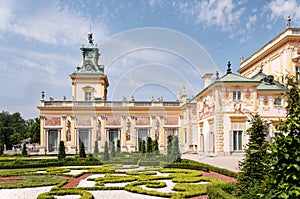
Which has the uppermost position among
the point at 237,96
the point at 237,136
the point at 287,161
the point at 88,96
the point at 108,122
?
the point at 88,96

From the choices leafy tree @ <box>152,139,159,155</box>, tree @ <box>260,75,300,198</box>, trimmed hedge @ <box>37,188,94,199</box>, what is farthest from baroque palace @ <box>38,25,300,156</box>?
tree @ <box>260,75,300,198</box>

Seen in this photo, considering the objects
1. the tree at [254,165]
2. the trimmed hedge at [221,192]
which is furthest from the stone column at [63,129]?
the tree at [254,165]

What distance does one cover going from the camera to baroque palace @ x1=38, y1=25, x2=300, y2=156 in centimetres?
2368

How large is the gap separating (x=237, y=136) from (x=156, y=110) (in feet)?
55.8

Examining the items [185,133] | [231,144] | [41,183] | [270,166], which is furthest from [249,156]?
[185,133]

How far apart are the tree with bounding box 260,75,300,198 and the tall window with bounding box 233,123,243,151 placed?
18676 millimetres

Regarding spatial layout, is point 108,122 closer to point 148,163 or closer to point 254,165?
point 148,163

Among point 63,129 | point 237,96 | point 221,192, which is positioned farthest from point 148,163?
point 63,129

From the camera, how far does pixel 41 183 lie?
12102mm

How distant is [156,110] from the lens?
3894cm

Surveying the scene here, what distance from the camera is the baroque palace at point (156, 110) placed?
2368 cm

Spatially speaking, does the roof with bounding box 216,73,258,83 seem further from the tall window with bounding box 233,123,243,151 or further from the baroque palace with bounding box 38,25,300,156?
the tall window with bounding box 233,123,243,151

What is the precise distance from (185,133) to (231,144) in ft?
44.2

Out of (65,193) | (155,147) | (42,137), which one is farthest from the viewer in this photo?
(42,137)
